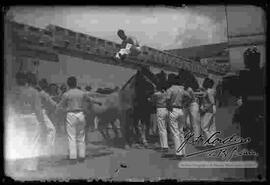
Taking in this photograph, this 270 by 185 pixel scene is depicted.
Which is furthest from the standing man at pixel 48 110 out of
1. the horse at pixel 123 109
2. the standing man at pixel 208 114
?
the standing man at pixel 208 114

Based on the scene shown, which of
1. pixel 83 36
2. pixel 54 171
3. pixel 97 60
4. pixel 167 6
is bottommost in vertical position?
pixel 54 171

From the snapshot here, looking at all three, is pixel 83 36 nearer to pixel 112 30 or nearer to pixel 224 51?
pixel 112 30

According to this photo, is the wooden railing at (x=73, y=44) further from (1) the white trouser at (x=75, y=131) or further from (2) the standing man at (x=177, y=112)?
(1) the white trouser at (x=75, y=131)

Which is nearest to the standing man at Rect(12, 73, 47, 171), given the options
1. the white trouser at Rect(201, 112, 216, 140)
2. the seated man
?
the seated man

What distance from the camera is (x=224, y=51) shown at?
2289mm

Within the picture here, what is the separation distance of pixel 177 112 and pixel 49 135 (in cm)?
79

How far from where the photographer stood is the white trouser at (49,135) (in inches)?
89.7

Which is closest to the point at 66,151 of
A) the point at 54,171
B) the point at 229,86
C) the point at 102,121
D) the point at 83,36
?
the point at 54,171

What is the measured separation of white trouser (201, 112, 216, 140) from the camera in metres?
2.26

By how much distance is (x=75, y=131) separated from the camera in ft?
7.48

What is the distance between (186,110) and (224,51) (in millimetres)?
431

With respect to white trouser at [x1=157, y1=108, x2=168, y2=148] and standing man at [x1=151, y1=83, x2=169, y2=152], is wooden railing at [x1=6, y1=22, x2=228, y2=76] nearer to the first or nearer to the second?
standing man at [x1=151, y1=83, x2=169, y2=152]

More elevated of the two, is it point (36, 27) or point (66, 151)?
point (36, 27)
